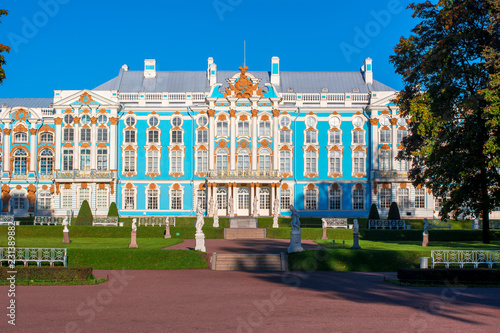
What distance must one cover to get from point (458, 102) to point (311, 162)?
23.9m

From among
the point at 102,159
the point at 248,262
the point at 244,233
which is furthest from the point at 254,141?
the point at 248,262

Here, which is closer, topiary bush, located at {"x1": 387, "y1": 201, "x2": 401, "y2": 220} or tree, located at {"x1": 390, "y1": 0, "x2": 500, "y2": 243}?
tree, located at {"x1": 390, "y1": 0, "x2": 500, "y2": 243}

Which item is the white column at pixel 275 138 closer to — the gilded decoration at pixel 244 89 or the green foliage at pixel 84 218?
the gilded decoration at pixel 244 89

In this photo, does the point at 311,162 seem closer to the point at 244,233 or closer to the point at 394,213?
the point at 394,213

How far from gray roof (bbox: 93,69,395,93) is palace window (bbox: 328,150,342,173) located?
7.42 m

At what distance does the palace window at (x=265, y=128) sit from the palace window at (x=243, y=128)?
1.11 meters

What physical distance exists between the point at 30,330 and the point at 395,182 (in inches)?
1596

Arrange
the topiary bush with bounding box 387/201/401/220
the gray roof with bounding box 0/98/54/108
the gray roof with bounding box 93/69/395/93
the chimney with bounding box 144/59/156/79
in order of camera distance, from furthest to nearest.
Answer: the chimney with bounding box 144/59/156/79
the gray roof with bounding box 0/98/54/108
the gray roof with bounding box 93/69/395/93
the topiary bush with bounding box 387/201/401/220

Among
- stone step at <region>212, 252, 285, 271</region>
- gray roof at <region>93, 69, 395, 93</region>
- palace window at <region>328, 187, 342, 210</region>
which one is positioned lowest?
stone step at <region>212, 252, 285, 271</region>

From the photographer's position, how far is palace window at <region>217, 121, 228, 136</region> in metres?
47.8

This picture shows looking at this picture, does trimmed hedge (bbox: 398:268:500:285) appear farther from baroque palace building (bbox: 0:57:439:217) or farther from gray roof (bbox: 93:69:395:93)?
gray roof (bbox: 93:69:395:93)

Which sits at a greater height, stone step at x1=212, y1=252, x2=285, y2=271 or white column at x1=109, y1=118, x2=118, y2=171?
white column at x1=109, y1=118, x2=118, y2=171

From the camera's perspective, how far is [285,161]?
48219 millimetres

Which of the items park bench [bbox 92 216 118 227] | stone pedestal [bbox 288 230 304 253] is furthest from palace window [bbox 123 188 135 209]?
stone pedestal [bbox 288 230 304 253]
